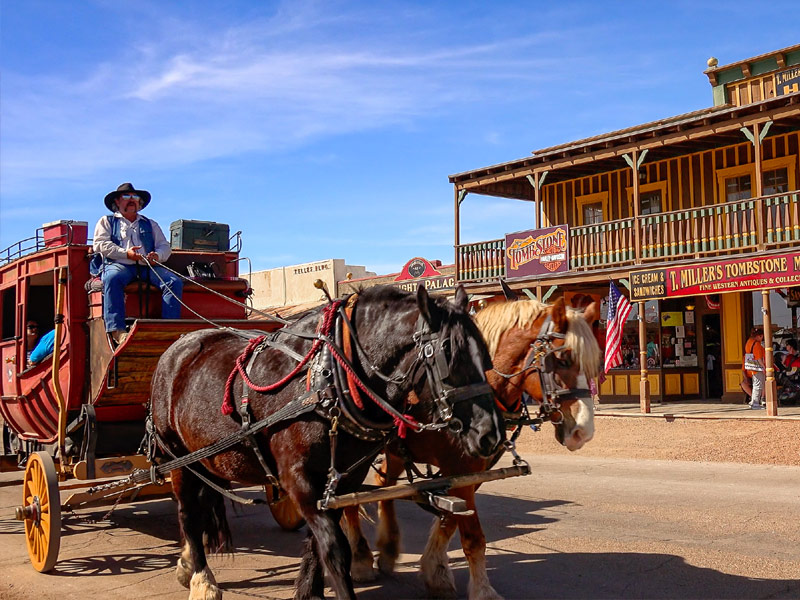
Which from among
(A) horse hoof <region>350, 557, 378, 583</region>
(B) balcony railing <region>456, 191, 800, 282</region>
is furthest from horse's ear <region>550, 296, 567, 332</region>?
(B) balcony railing <region>456, 191, 800, 282</region>

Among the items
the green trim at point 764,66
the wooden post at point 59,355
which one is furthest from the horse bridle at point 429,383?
the green trim at point 764,66

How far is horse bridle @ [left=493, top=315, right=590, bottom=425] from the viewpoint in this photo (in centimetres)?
557

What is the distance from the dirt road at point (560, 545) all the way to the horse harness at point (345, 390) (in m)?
1.69

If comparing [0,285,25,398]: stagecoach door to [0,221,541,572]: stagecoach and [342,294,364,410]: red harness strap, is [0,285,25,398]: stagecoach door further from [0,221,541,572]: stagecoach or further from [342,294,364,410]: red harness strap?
[342,294,364,410]: red harness strap

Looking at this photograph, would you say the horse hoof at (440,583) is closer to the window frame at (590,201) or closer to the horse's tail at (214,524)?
the horse's tail at (214,524)

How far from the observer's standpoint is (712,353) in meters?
20.3

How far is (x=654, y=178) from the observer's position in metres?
21.0

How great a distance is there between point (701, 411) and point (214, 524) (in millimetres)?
12730

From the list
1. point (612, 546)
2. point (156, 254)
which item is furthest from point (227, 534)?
point (612, 546)

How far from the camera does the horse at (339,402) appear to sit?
14.0 ft

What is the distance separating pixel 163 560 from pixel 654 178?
17648 mm

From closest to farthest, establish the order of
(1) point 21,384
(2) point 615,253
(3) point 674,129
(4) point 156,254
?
(4) point 156,254 < (1) point 21,384 < (3) point 674,129 < (2) point 615,253

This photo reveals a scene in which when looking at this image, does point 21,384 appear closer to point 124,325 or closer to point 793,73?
point 124,325

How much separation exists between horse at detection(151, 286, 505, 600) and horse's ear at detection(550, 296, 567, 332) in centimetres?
125
